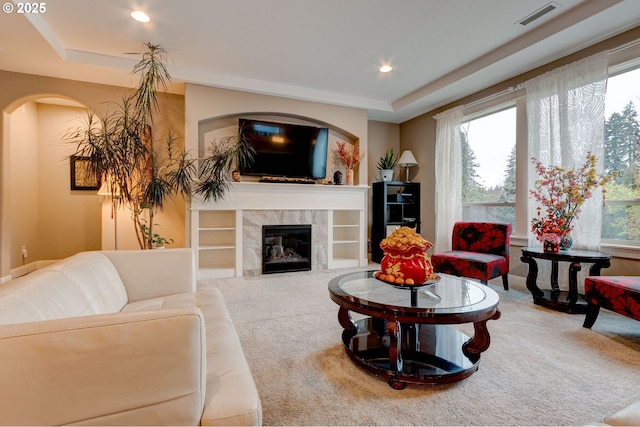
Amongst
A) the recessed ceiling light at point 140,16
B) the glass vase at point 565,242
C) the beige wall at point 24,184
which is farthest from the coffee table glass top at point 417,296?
the beige wall at point 24,184

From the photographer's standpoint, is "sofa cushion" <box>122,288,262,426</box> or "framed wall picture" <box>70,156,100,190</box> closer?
"sofa cushion" <box>122,288,262,426</box>

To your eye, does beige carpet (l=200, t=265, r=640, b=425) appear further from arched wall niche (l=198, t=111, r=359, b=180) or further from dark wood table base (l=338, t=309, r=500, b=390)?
arched wall niche (l=198, t=111, r=359, b=180)

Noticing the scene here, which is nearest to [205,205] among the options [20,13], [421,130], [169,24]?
[169,24]

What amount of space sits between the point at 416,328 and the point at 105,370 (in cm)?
180

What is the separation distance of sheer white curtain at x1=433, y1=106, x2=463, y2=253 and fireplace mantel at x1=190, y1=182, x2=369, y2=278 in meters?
1.24

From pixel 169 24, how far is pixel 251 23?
2.73 ft

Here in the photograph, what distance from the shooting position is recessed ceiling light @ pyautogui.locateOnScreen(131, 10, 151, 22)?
9.35 feet

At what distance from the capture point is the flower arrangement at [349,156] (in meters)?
5.19

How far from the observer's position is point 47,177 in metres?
4.81

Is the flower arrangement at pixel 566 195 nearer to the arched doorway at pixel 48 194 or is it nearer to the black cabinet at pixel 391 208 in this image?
the black cabinet at pixel 391 208

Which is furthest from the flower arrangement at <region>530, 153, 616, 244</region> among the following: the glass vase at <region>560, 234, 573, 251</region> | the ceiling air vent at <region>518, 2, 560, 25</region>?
the ceiling air vent at <region>518, 2, 560, 25</region>

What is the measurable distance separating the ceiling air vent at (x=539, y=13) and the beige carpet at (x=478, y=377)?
283 cm

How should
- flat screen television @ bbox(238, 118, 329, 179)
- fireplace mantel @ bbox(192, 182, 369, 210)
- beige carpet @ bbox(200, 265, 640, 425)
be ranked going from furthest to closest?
1. flat screen television @ bbox(238, 118, 329, 179)
2. fireplace mantel @ bbox(192, 182, 369, 210)
3. beige carpet @ bbox(200, 265, 640, 425)

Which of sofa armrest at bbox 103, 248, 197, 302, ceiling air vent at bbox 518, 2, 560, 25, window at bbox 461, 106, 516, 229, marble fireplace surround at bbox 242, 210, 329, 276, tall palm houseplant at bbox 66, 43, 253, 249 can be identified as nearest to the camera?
sofa armrest at bbox 103, 248, 197, 302
